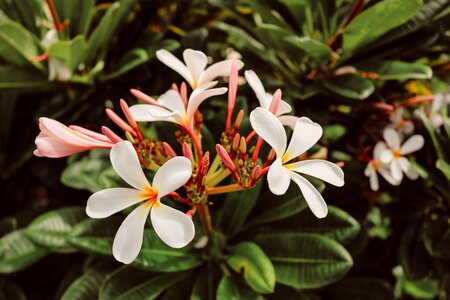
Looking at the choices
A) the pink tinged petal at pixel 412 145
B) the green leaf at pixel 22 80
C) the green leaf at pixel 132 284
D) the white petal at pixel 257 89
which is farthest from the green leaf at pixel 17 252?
the pink tinged petal at pixel 412 145

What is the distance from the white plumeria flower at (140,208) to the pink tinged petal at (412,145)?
2.38 ft

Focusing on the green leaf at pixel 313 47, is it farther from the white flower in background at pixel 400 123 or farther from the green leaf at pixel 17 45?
the green leaf at pixel 17 45

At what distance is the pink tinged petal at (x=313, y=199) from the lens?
0.63 meters

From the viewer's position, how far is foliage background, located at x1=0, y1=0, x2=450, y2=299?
96 centimetres

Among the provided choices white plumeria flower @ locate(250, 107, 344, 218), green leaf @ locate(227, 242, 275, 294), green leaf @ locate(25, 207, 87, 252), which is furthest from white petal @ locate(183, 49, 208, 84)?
green leaf @ locate(25, 207, 87, 252)

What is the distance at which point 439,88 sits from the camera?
126 centimetres

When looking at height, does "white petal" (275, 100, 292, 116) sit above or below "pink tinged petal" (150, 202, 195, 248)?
above

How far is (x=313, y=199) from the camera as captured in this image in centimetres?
63

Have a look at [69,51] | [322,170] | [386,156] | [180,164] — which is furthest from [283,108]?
[69,51]

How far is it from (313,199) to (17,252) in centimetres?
78

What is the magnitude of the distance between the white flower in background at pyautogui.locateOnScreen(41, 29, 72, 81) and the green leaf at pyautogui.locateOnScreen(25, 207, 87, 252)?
13.3 inches

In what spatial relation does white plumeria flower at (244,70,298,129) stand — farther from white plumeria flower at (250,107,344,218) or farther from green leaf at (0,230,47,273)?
green leaf at (0,230,47,273)

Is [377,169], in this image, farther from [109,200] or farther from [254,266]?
[109,200]

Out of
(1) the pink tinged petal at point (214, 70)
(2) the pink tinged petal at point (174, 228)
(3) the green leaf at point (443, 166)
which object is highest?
(1) the pink tinged petal at point (214, 70)
